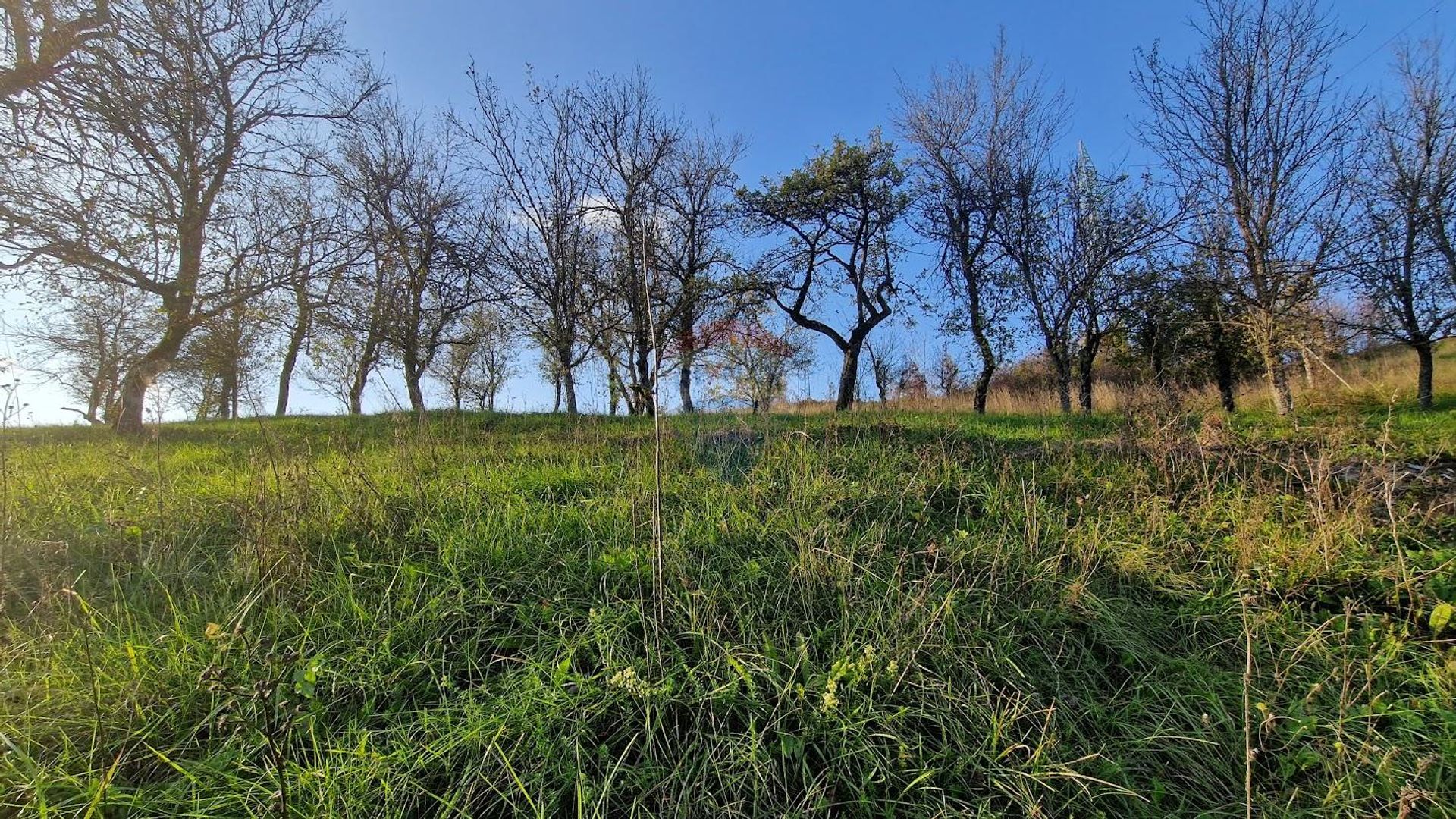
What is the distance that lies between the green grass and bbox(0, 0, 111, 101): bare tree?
4.23 meters

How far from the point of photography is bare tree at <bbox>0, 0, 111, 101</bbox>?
16.7ft

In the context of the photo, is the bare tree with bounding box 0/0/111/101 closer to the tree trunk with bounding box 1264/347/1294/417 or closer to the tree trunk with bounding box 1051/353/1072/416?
the tree trunk with bounding box 1264/347/1294/417

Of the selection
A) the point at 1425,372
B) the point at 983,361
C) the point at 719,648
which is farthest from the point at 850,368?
the point at 719,648

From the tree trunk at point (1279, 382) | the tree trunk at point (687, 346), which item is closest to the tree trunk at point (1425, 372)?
the tree trunk at point (1279, 382)

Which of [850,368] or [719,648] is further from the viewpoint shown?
[850,368]

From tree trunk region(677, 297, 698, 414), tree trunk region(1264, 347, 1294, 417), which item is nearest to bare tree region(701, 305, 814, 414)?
tree trunk region(677, 297, 698, 414)

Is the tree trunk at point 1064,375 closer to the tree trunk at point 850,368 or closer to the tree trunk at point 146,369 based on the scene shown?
the tree trunk at point 850,368

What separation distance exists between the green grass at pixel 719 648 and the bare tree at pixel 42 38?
4232mm

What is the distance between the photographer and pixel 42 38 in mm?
5355

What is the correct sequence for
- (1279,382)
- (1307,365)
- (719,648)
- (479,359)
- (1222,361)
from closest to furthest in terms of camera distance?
(719,648), (1307,365), (1279,382), (1222,361), (479,359)

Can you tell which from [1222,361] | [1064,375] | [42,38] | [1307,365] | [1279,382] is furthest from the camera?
[1222,361]

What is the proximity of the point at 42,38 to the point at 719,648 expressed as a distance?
30.2 feet

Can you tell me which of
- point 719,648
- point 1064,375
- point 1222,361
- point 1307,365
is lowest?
point 719,648

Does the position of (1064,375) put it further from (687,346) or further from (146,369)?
(146,369)
